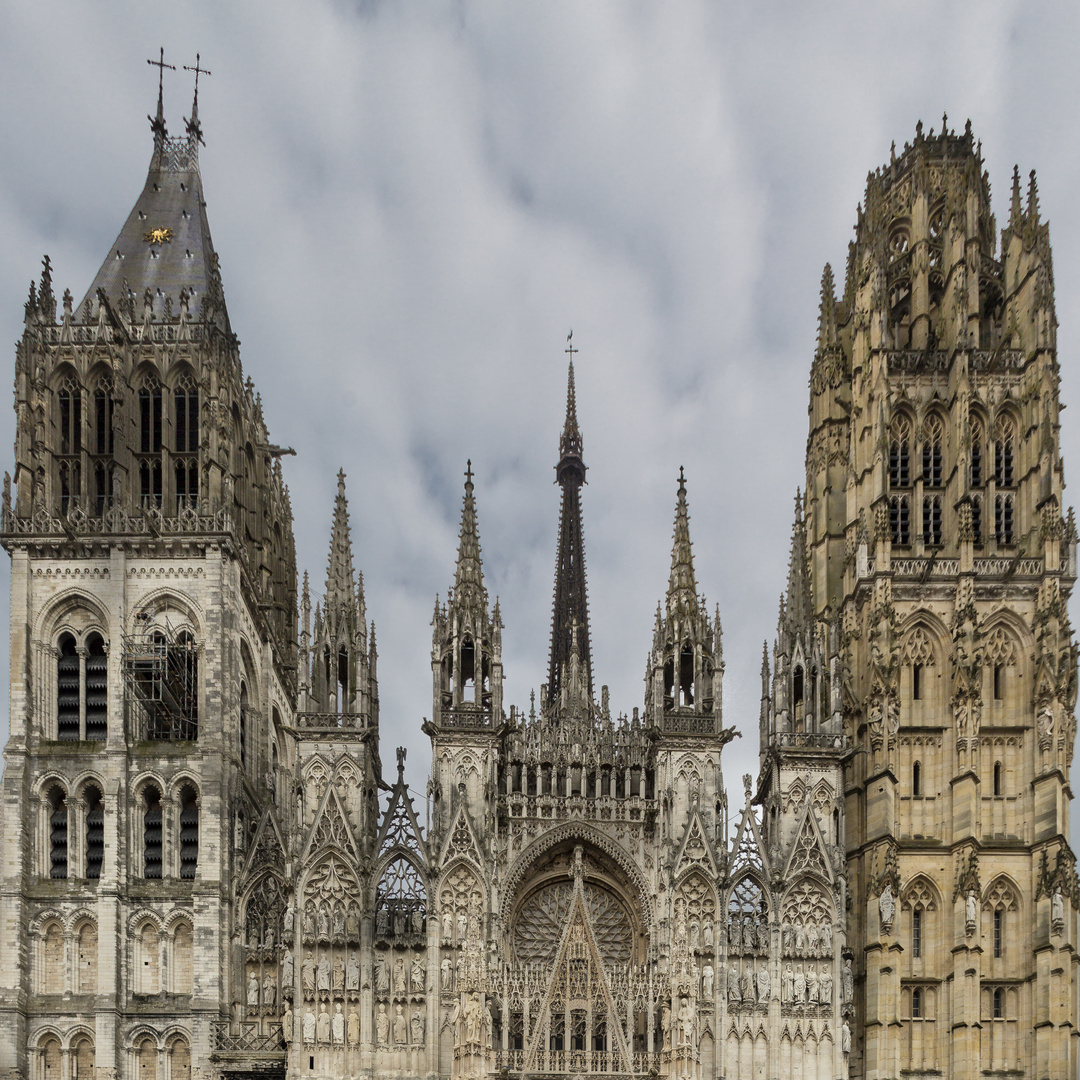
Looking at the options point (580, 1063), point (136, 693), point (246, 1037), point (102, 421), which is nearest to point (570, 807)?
point (580, 1063)

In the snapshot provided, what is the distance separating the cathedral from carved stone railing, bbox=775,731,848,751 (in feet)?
0.56

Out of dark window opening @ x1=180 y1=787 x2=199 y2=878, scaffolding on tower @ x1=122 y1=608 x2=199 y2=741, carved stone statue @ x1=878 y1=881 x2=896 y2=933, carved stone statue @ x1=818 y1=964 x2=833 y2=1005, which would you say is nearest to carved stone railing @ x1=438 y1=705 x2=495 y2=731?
scaffolding on tower @ x1=122 y1=608 x2=199 y2=741

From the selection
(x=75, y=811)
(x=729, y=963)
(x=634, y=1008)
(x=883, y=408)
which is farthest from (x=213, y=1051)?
(x=883, y=408)

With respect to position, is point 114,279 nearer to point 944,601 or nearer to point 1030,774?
point 944,601

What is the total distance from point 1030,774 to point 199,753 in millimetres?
27754

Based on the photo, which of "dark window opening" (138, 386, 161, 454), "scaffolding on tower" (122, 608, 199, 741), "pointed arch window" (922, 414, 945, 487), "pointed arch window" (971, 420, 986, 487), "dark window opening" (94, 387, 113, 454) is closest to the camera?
"scaffolding on tower" (122, 608, 199, 741)

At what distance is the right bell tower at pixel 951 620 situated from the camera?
54.6 meters

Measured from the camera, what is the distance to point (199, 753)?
54.7m

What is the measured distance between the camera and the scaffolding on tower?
181 feet

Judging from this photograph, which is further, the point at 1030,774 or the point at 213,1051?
the point at 1030,774

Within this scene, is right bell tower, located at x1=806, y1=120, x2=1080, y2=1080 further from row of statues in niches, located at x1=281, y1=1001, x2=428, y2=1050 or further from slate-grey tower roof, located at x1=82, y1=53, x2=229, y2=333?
slate-grey tower roof, located at x1=82, y1=53, x2=229, y2=333

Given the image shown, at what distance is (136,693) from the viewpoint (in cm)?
5519

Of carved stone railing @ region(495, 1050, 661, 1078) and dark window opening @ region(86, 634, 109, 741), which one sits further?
dark window opening @ region(86, 634, 109, 741)

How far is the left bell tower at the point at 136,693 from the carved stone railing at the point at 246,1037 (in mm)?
98
